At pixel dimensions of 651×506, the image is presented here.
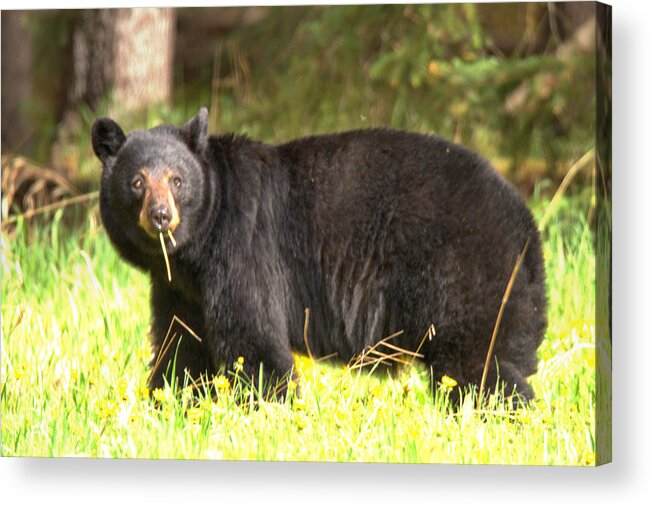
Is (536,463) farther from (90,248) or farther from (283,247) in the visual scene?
(90,248)

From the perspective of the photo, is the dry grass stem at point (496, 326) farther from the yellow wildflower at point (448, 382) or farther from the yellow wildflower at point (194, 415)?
the yellow wildflower at point (194, 415)

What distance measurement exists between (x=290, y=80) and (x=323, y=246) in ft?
6.49

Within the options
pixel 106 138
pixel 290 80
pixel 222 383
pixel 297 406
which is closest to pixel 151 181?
pixel 106 138

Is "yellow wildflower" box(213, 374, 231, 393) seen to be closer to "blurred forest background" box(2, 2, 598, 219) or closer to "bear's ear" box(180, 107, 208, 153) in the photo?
"bear's ear" box(180, 107, 208, 153)

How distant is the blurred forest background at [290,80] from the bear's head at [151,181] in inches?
43.3

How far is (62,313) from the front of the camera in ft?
20.8

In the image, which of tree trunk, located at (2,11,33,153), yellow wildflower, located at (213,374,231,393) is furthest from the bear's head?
tree trunk, located at (2,11,33,153)

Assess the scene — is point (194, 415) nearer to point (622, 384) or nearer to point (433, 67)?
point (622, 384)

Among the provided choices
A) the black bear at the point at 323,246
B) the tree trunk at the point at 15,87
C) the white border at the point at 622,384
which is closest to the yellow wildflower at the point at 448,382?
the black bear at the point at 323,246

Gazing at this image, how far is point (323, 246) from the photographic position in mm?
5617

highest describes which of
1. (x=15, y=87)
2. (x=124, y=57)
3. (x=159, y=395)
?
(x=124, y=57)

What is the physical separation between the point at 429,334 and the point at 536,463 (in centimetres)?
72

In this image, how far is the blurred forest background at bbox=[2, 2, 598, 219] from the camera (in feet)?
21.8

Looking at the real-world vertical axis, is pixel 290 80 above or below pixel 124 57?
below
